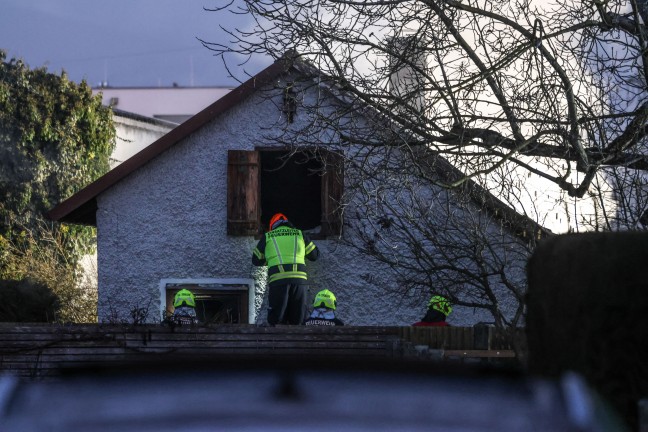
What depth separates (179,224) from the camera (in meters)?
16.2

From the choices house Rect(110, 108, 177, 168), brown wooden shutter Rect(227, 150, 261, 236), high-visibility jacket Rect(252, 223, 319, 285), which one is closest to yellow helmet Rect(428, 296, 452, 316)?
high-visibility jacket Rect(252, 223, 319, 285)

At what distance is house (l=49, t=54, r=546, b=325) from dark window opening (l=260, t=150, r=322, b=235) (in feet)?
3.71

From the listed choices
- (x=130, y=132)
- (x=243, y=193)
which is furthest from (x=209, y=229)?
(x=130, y=132)

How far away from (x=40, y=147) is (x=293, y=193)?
958cm

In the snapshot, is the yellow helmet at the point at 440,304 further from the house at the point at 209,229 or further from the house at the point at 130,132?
the house at the point at 130,132

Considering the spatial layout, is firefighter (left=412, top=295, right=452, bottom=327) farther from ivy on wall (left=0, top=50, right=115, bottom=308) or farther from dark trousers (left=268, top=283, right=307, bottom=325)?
ivy on wall (left=0, top=50, right=115, bottom=308)

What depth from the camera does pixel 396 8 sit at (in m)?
8.91

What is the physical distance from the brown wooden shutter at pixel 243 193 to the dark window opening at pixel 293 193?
4.93ft

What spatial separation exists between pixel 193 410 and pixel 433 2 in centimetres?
687

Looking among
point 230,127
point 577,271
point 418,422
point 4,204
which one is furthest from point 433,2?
point 4,204

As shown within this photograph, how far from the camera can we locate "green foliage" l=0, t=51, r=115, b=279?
24609 mm

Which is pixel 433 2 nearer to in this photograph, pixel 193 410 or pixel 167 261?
pixel 193 410

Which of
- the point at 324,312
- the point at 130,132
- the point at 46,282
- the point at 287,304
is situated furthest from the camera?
the point at 130,132

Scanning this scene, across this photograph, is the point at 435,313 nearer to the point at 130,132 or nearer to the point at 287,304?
the point at 287,304
